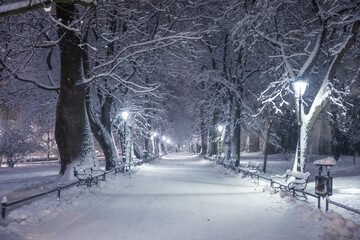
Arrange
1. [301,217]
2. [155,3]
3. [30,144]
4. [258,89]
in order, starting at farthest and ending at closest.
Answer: [30,144] < [258,89] < [155,3] < [301,217]

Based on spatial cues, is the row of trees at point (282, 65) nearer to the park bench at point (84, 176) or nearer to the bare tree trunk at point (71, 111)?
the bare tree trunk at point (71, 111)

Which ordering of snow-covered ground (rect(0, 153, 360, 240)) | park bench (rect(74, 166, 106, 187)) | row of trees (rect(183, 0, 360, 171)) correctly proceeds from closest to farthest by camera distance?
snow-covered ground (rect(0, 153, 360, 240))
park bench (rect(74, 166, 106, 187))
row of trees (rect(183, 0, 360, 171))

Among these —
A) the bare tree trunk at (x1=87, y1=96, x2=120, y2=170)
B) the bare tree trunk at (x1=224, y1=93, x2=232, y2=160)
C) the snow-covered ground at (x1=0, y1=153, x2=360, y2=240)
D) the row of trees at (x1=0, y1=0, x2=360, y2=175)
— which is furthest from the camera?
the bare tree trunk at (x1=224, y1=93, x2=232, y2=160)

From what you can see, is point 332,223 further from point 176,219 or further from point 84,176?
point 84,176

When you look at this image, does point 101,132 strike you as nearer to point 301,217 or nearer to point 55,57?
point 55,57

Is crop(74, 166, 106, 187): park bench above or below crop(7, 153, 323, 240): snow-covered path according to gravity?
above

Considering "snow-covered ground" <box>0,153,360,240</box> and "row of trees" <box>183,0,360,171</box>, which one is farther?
"row of trees" <box>183,0,360,171</box>

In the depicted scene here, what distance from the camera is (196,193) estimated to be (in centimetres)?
1180

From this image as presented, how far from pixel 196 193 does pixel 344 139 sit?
29793 millimetres

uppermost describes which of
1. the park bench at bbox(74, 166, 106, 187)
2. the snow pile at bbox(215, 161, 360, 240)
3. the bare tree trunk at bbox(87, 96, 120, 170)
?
the bare tree trunk at bbox(87, 96, 120, 170)

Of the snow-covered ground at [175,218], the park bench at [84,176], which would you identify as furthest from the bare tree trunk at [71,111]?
the snow-covered ground at [175,218]

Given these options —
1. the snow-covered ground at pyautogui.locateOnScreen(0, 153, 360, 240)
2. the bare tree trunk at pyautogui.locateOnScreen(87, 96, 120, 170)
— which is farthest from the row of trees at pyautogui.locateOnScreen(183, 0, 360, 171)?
the bare tree trunk at pyautogui.locateOnScreen(87, 96, 120, 170)

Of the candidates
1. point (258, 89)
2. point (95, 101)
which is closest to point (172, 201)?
point (95, 101)

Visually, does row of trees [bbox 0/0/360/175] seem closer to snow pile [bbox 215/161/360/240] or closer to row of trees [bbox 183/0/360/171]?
row of trees [bbox 183/0/360/171]
